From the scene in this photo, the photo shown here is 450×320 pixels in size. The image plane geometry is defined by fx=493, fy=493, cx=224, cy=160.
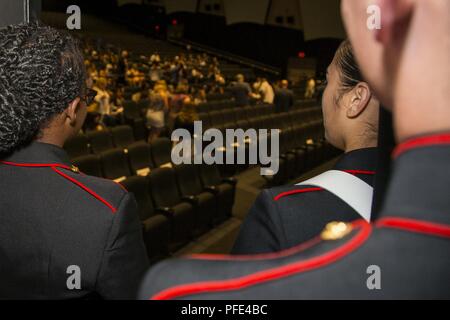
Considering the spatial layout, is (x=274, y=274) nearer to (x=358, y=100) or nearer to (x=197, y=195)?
(x=358, y=100)

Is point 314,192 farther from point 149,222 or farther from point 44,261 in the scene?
point 149,222

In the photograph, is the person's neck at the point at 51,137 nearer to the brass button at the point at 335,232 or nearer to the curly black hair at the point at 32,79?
the curly black hair at the point at 32,79

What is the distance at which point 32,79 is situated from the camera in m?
1.05

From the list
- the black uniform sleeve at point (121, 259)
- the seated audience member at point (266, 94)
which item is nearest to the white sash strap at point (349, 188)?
the black uniform sleeve at point (121, 259)

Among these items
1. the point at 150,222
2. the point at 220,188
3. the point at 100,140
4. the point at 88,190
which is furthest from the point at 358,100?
the point at 100,140

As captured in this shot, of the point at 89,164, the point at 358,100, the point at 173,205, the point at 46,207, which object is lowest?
the point at 173,205

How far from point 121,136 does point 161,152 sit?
0.88 m

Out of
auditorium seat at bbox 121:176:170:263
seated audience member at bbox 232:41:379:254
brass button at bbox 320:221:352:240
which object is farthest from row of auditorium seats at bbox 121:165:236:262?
brass button at bbox 320:221:352:240

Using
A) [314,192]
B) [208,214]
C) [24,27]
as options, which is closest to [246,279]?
[314,192]

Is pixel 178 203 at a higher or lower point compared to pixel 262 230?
lower

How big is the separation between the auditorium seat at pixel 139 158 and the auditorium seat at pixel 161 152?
6cm

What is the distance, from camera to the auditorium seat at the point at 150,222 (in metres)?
4.10

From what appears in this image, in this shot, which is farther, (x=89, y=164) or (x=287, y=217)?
(x=89, y=164)

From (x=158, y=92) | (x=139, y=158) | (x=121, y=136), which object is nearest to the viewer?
(x=139, y=158)
